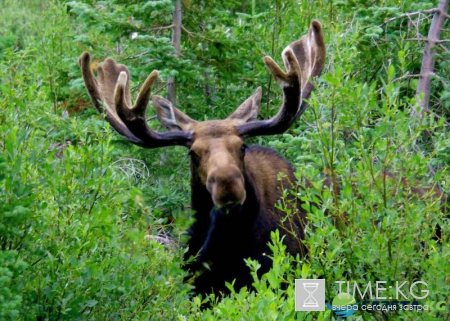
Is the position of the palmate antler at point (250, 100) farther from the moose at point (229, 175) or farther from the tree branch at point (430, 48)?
the tree branch at point (430, 48)

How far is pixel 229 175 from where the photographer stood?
650 centimetres

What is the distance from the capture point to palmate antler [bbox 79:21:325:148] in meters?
7.07

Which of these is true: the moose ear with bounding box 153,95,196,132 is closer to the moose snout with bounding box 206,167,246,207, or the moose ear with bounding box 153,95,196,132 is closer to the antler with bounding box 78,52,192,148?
the antler with bounding box 78,52,192,148

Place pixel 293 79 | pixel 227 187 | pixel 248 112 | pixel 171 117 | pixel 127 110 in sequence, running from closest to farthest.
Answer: pixel 227 187, pixel 293 79, pixel 127 110, pixel 171 117, pixel 248 112

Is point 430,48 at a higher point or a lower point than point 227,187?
higher

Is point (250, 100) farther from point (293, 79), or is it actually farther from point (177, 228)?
point (177, 228)

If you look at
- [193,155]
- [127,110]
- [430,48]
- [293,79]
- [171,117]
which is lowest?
[193,155]

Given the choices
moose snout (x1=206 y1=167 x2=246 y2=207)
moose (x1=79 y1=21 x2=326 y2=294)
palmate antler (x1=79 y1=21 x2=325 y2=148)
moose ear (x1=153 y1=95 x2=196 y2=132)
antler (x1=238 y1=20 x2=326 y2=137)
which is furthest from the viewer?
moose ear (x1=153 y1=95 x2=196 y2=132)

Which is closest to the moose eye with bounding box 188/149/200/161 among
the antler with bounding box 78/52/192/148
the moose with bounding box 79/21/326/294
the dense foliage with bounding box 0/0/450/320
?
the moose with bounding box 79/21/326/294

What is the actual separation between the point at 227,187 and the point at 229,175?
0.31ft

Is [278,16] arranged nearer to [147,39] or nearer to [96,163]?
[147,39]

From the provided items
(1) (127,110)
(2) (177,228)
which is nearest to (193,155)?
(1) (127,110)

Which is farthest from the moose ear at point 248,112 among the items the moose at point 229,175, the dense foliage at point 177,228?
the dense foliage at point 177,228

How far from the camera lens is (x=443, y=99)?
859 centimetres
